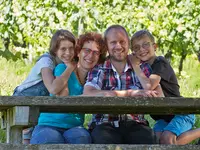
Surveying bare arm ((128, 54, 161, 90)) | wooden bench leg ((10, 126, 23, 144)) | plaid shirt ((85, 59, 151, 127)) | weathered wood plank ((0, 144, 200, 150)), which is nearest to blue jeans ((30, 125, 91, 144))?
plaid shirt ((85, 59, 151, 127))

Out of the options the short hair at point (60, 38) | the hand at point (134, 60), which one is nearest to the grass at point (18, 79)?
the short hair at point (60, 38)

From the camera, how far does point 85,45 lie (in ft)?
15.9

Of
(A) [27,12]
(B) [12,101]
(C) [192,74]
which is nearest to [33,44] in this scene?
(A) [27,12]

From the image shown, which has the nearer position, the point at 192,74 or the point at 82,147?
the point at 82,147

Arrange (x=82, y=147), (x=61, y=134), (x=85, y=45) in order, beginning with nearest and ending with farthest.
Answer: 1. (x=82, y=147)
2. (x=61, y=134)
3. (x=85, y=45)

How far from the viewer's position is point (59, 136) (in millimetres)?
4465

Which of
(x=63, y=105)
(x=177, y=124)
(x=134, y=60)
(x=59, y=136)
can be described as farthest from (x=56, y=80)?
(x=177, y=124)

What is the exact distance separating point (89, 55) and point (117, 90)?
38 cm

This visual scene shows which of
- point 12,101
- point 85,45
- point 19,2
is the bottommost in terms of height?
point 12,101

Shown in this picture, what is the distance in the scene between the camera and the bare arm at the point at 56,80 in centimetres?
464

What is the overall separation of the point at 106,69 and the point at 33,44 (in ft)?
28.1

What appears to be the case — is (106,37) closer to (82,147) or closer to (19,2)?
(82,147)

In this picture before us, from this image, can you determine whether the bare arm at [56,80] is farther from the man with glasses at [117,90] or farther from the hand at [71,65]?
the man with glasses at [117,90]

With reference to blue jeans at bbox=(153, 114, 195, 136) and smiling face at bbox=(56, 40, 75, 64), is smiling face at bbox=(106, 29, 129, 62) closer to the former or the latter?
smiling face at bbox=(56, 40, 75, 64)
